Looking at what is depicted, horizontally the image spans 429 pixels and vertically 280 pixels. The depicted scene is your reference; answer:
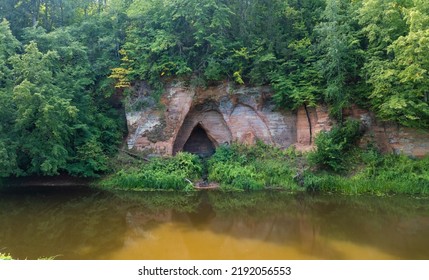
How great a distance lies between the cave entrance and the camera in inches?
773

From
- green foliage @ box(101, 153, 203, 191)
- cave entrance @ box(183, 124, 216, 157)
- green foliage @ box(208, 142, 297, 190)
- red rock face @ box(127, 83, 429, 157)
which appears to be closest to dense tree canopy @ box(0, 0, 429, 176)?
red rock face @ box(127, 83, 429, 157)

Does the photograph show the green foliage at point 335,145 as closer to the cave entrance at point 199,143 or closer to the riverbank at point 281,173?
the riverbank at point 281,173

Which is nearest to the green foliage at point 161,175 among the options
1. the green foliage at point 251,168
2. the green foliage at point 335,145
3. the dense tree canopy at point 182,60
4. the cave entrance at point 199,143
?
the green foliage at point 251,168

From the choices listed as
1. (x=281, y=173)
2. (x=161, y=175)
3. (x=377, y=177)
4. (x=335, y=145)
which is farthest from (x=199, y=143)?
(x=377, y=177)

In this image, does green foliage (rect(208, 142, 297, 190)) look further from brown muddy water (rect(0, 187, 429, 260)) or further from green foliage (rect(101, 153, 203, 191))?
green foliage (rect(101, 153, 203, 191))

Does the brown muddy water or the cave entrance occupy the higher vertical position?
the cave entrance

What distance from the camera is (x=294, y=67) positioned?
1738cm

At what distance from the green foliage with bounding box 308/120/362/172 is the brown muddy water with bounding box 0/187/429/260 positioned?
189 centimetres

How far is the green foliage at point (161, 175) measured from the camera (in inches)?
608

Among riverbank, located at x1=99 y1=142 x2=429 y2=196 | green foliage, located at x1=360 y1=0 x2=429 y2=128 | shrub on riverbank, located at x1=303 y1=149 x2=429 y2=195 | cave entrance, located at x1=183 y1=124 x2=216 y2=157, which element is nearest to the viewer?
green foliage, located at x1=360 y1=0 x2=429 y2=128

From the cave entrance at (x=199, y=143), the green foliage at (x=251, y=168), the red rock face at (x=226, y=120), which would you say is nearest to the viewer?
the green foliage at (x=251, y=168)

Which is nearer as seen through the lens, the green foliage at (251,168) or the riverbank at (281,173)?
the riverbank at (281,173)

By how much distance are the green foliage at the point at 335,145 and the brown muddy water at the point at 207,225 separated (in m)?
1.89
